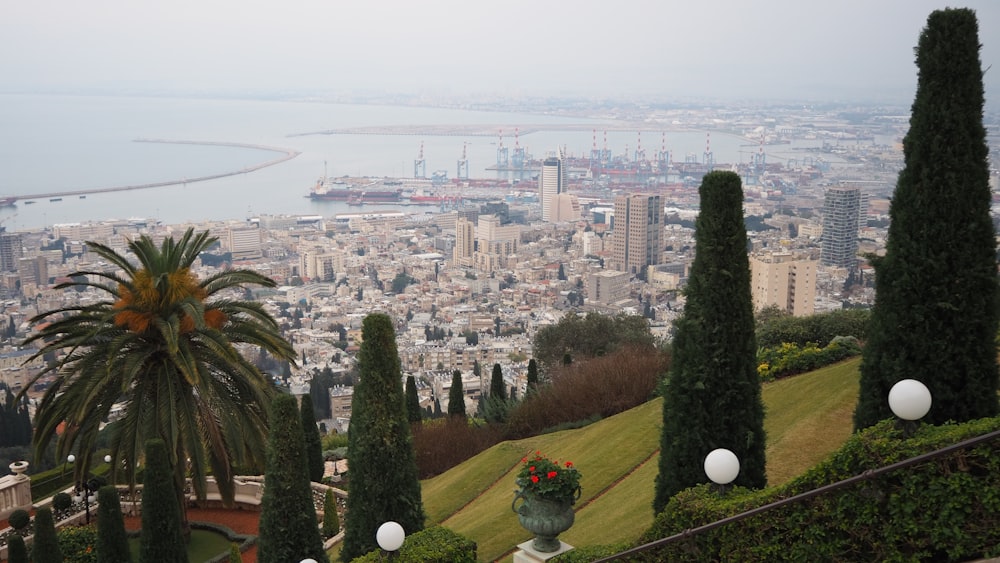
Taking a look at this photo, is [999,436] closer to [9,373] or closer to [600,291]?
[9,373]

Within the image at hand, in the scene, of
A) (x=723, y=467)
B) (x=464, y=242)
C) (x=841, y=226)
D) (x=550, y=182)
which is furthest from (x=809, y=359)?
(x=550, y=182)

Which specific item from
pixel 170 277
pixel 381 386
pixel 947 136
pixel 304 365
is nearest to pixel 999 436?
pixel 947 136

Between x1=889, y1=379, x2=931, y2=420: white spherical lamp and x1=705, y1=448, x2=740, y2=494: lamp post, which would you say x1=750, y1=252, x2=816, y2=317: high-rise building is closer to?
x1=705, y1=448, x2=740, y2=494: lamp post

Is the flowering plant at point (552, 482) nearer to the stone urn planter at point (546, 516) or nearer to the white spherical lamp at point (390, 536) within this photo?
the stone urn planter at point (546, 516)

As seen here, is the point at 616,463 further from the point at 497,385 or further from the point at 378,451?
the point at 497,385

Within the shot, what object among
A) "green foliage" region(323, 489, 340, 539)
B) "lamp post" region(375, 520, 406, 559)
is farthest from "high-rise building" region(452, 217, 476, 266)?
"lamp post" region(375, 520, 406, 559)

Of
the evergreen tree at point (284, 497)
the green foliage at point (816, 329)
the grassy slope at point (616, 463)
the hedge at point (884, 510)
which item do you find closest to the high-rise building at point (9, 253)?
the grassy slope at point (616, 463)
